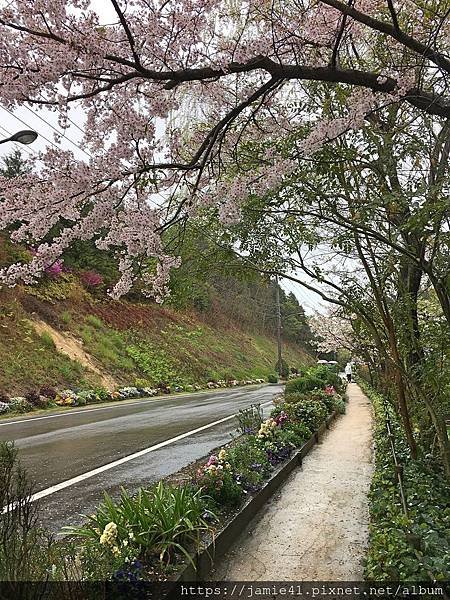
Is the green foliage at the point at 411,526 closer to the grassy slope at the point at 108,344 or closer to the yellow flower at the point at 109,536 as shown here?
the yellow flower at the point at 109,536

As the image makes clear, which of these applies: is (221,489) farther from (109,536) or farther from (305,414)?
(305,414)

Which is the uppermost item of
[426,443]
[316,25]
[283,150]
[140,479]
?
[316,25]

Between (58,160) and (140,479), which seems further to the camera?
(140,479)

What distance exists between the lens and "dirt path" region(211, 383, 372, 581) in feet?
11.9

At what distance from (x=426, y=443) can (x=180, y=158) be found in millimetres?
4893

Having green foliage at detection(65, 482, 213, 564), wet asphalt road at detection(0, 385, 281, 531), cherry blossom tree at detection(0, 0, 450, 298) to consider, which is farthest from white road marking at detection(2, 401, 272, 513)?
cherry blossom tree at detection(0, 0, 450, 298)

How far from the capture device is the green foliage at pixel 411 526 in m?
2.96

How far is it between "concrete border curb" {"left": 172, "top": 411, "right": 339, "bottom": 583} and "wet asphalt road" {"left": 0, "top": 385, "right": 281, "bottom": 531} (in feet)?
5.06

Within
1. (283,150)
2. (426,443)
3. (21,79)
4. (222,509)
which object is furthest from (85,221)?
(426,443)

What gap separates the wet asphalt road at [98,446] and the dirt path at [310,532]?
1.72 metres

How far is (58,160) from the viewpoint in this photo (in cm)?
360

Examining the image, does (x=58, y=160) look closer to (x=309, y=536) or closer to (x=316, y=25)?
(x=316, y=25)

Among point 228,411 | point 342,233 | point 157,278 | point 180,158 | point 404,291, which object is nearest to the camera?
point 180,158

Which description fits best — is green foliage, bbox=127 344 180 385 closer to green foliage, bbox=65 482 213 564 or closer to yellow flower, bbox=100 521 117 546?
green foliage, bbox=65 482 213 564
